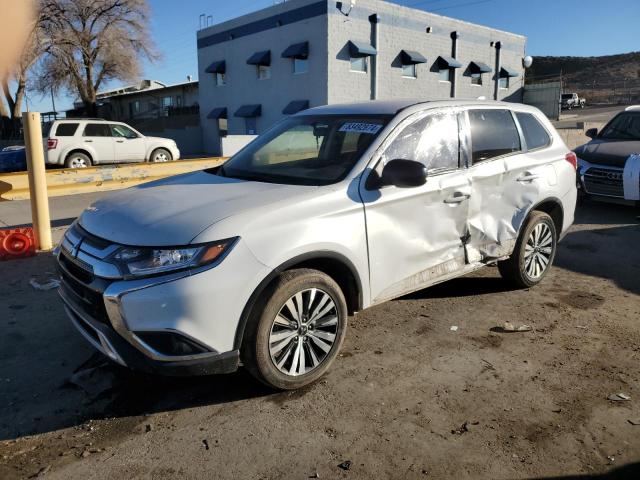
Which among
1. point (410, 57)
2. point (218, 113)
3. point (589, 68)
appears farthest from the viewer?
point (589, 68)

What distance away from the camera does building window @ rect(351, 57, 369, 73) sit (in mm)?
24344

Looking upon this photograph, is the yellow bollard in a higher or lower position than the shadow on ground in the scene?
higher

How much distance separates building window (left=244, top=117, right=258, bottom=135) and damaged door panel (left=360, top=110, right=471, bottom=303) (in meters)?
23.7

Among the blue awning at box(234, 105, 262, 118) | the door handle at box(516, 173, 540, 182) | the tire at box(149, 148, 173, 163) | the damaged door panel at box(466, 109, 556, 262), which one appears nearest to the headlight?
the damaged door panel at box(466, 109, 556, 262)

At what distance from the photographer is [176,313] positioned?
2885 millimetres

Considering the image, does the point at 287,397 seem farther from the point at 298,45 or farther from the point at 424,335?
the point at 298,45

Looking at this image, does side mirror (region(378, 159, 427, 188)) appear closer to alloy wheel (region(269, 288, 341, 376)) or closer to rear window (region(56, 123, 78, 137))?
alloy wheel (region(269, 288, 341, 376))

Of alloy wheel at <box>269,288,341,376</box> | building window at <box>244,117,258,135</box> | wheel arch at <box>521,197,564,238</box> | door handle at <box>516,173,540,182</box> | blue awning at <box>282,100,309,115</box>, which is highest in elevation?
blue awning at <box>282,100,309,115</box>

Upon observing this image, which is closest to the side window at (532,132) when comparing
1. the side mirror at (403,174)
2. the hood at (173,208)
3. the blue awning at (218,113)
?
the side mirror at (403,174)

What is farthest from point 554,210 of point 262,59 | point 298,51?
point 262,59

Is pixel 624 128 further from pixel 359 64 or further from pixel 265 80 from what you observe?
pixel 265 80

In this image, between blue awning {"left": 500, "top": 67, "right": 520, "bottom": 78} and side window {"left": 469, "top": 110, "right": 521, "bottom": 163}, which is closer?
side window {"left": 469, "top": 110, "right": 521, "bottom": 163}

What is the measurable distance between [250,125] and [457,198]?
24.6 m

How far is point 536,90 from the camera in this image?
116 ft
